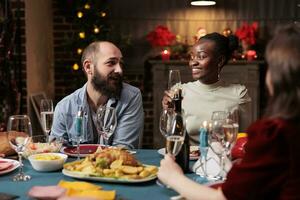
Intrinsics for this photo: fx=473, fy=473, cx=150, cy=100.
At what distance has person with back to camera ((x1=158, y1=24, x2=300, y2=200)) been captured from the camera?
117 cm

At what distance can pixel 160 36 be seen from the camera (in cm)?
528

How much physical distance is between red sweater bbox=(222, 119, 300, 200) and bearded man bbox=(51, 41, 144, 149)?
1.27 metres

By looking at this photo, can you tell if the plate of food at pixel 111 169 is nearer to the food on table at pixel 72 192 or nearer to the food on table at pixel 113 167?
the food on table at pixel 113 167

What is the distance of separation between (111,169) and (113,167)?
0.01 meters

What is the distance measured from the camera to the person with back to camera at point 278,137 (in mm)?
1166

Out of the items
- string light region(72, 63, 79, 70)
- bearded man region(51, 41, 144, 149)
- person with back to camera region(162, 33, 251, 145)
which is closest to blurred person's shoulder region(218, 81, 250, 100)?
person with back to camera region(162, 33, 251, 145)

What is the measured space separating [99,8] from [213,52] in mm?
2510

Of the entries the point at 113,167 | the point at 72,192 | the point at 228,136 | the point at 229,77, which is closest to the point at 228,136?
the point at 228,136

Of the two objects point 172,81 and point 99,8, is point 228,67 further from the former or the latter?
point 172,81

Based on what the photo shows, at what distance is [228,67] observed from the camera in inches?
203

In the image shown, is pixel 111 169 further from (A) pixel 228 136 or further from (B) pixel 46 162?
(A) pixel 228 136

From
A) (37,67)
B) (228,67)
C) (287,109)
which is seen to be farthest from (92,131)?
(228,67)

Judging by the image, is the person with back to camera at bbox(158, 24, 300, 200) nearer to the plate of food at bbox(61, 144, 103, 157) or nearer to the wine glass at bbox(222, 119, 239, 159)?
the wine glass at bbox(222, 119, 239, 159)

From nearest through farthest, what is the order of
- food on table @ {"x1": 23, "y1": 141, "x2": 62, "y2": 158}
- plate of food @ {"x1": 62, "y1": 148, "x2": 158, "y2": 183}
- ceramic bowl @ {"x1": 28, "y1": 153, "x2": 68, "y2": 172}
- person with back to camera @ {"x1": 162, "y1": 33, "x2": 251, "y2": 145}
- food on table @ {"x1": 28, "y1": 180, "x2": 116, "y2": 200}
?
food on table @ {"x1": 28, "y1": 180, "x2": 116, "y2": 200} < plate of food @ {"x1": 62, "y1": 148, "x2": 158, "y2": 183} < ceramic bowl @ {"x1": 28, "y1": 153, "x2": 68, "y2": 172} < food on table @ {"x1": 23, "y1": 141, "x2": 62, "y2": 158} < person with back to camera @ {"x1": 162, "y1": 33, "x2": 251, "y2": 145}
